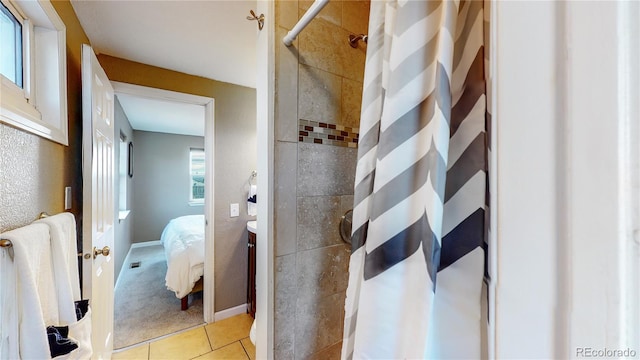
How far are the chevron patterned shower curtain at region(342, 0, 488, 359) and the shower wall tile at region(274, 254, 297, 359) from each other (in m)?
0.51

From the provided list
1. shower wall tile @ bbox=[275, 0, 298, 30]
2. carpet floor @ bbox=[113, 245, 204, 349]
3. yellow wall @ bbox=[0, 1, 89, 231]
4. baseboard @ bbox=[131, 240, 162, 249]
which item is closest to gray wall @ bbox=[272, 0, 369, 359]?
shower wall tile @ bbox=[275, 0, 298, 30]

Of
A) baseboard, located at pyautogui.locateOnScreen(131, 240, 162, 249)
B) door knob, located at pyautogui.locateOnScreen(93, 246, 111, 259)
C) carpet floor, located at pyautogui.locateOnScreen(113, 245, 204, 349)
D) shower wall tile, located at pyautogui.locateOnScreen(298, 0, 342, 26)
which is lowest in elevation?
carpet floor, located at pyautogui.locateOnScreen(113, 245, 204, 349)

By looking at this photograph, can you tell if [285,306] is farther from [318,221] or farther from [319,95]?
[319,95]

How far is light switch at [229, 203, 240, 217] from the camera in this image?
7.35ft

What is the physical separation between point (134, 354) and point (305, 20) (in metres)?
2.44

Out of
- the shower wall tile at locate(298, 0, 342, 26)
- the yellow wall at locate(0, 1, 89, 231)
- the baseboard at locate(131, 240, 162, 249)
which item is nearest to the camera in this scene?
the yellow wall at locate(0, 1, 89, 231)

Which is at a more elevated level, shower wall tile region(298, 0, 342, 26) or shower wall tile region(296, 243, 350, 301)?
shower wall tile region(298, 0, 342, 26)

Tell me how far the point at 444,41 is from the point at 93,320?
2004 millimetres

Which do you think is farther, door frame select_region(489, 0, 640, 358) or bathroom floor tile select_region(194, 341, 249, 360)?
bathroom floor tile select_region(194, 341, 249, 360)

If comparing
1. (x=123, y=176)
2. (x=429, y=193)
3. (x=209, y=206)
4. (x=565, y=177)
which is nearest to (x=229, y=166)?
(x=209, y=206)

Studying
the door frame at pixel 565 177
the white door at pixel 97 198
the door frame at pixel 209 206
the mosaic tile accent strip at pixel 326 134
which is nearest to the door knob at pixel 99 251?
the white door at pixel 97 198

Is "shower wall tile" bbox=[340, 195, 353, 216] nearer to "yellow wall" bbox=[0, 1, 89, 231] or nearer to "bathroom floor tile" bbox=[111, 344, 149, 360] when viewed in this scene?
"yellow wall" bbox=[0, 1, 89, 231]

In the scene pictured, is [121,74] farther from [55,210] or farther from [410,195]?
[410,195]

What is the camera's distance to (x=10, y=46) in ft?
3.07
